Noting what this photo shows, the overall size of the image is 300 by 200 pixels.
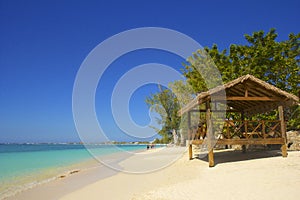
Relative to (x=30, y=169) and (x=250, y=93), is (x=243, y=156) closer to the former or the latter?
(x=250, y=93)

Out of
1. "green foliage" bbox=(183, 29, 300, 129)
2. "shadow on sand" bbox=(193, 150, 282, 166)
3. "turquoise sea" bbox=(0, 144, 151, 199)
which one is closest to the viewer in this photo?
"shadow on sand" bbox=(193, 150, 282, 166)

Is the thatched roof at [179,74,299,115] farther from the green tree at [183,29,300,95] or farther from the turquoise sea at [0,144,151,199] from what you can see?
the turquoise sea at [0,144,151,199]

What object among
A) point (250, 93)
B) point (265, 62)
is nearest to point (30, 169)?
point (250, 93)

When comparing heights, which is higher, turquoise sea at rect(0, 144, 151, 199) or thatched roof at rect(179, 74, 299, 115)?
thatched roof at rect(179, 74, 299, 115)

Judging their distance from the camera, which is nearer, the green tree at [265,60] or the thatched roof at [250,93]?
the thatched roof at [250,93]

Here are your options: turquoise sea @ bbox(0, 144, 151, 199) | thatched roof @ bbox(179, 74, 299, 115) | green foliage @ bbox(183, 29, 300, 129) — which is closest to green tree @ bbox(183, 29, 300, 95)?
green foliage @ bbox(183, 29, 300, 129)

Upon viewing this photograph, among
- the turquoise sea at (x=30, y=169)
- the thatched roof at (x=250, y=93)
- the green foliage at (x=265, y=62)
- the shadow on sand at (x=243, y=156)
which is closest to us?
the thatched roof at (x=250, y=93)

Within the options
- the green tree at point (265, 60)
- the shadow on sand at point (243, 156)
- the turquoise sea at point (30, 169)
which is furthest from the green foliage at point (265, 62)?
the turquoise sea at point (30, 169)

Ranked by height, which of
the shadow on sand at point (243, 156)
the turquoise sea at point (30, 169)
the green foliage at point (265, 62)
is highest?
the green foliage at point (265, 62)

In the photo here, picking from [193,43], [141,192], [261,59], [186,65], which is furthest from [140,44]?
[141,192]

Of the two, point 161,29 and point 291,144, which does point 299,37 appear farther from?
point 161,29

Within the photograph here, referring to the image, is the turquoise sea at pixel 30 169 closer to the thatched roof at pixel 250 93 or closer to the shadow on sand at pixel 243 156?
the shadow on sand at pixel 243 156

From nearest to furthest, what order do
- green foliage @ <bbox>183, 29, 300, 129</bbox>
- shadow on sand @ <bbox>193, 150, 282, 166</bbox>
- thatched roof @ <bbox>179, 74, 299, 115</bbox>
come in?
thatched roof @ <bbox>179, 74, 299, 115</bbox> < shadow on sand @ <bbox>193, 150, 282, 166</bbox> < green foliage @ <bbox>183, 29, 300, 129</bbox>

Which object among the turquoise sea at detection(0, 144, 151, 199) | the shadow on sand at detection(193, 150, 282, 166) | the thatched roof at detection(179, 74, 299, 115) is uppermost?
the thatched roof at detection(179, 74, 299, 115)
